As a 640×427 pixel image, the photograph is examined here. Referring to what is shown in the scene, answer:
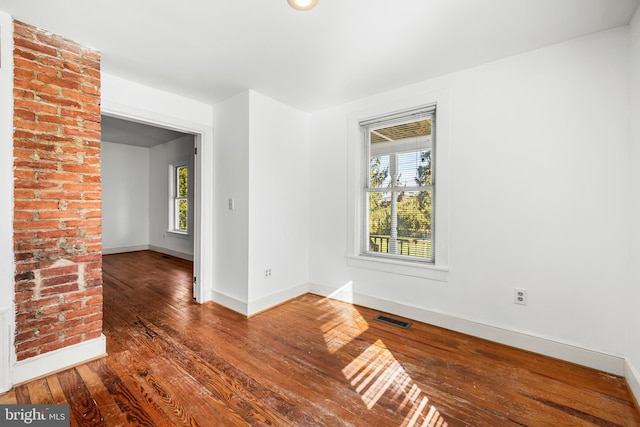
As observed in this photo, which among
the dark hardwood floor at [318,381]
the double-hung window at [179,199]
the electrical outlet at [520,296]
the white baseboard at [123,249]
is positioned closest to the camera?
the dark hardwood floor at [318,381]

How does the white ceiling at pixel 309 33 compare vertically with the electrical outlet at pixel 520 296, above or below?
above

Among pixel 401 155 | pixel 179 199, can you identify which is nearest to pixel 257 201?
pixel 401 155

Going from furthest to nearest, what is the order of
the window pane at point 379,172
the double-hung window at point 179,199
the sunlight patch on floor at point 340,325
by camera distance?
the double-hung window at point 179,199, the window pane at point 379,172, the sunlight patch on floor at point 340,325

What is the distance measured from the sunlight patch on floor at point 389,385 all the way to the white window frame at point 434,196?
3.10ft

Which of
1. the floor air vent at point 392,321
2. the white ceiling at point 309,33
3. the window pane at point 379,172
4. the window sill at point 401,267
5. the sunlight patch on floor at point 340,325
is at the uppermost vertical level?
the white ceiling at point 309,33

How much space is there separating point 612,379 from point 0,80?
462 cm

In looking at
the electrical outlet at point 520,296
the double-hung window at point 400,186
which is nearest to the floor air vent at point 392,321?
the double-hung window at point 400,186

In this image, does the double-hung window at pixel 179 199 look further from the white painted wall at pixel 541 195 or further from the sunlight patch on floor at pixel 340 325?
the white painted wall at pixel 541 195

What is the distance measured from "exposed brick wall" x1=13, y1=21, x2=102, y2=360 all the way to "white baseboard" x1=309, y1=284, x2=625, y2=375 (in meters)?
2.63

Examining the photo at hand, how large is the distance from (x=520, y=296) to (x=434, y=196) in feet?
3.76

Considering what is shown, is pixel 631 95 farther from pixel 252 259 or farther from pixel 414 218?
pixel 252 259

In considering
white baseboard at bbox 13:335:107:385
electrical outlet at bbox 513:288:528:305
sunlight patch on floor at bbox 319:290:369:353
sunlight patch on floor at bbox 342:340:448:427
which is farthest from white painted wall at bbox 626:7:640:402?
white baseboard at bbox 13:335:107:385

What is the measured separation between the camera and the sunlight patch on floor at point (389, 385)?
64.3 inches

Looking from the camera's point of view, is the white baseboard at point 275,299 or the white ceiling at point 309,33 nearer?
the white ceiling at point 309,33
